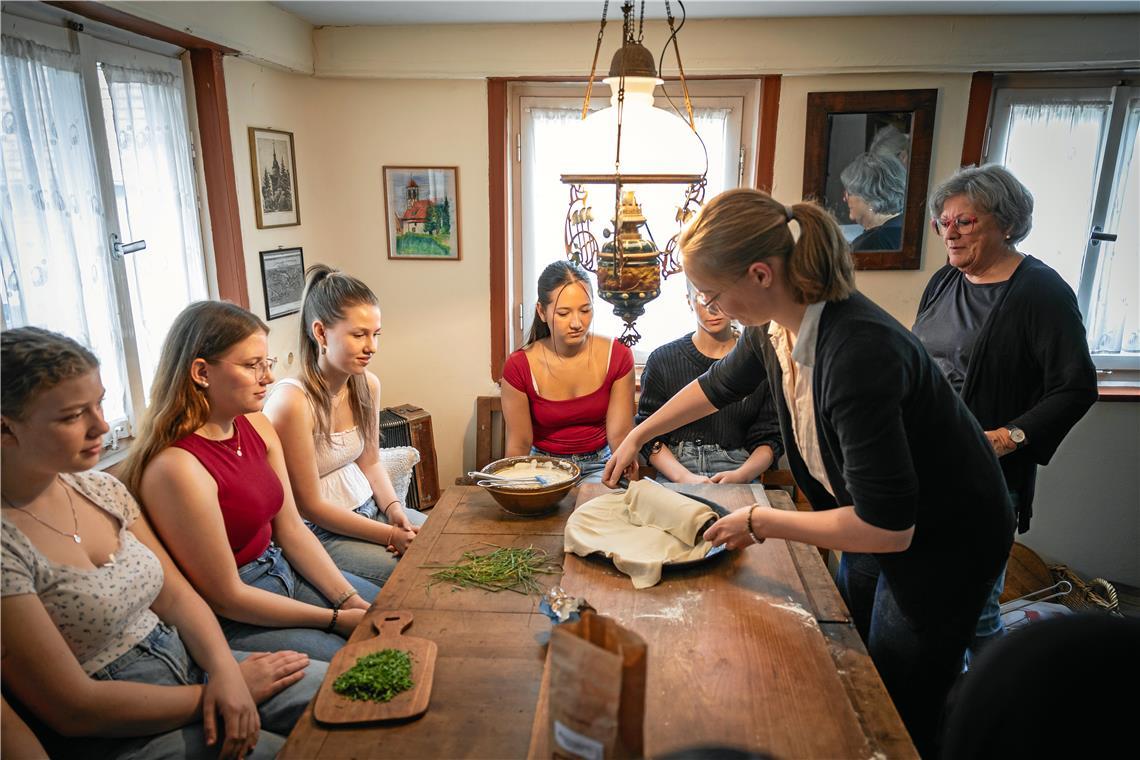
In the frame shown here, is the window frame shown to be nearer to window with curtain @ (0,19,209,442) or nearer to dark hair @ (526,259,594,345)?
dark hair @ (526,259,594,345)

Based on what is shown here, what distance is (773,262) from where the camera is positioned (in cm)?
122

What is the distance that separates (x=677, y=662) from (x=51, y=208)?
80.2 inches

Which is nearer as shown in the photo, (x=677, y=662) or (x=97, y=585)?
(x=677, y=662)

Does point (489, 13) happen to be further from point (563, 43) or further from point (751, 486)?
point (751, 486)

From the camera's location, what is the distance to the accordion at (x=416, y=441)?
3303 mm

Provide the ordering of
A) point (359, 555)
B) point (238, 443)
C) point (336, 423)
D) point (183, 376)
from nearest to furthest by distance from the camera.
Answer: point (183, 376)
point (238, 443)
point (359, 555)
point (336, 423)

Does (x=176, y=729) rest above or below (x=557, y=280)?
below

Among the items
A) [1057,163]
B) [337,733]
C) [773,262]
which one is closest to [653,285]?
[773,262]

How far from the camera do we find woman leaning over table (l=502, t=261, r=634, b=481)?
255 cm

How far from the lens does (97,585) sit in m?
1.28

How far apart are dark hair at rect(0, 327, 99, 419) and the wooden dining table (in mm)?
676

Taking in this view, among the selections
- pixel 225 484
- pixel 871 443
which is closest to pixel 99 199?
pixel 225 484

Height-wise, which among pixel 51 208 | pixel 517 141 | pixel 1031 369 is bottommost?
pixel 1031 369

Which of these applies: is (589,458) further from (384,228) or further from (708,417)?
(384,228)
